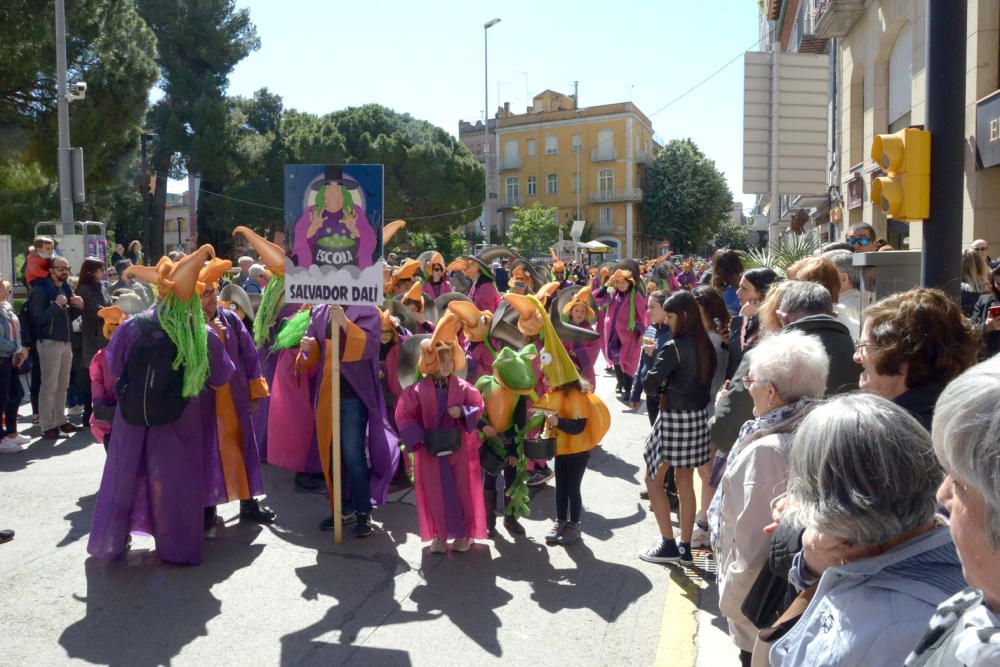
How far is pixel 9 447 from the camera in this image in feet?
26.4

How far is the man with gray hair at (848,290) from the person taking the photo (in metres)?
5.08

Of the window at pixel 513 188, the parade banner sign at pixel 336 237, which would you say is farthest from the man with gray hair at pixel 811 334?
the window at pixel 513 188

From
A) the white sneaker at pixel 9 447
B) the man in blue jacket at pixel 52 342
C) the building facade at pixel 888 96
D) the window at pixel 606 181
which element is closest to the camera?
the white sneaker at pixel 9 447

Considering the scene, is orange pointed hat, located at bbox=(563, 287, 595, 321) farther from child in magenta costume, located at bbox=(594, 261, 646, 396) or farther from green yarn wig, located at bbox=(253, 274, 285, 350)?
child in magenta costume, located at bbox=(594, 261, 646, 396)

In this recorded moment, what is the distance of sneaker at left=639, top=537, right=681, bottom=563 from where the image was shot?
5.32m

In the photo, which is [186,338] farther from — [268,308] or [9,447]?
[9,447]

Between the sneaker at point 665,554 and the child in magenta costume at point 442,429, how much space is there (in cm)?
107

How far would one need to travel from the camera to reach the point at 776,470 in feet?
9.48

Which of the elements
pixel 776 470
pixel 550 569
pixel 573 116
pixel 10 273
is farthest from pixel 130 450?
pixel 573 116

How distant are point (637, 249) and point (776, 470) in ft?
206

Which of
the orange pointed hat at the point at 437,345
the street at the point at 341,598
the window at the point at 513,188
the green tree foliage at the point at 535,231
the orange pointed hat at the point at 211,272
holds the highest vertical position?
the window at the point at 513,188

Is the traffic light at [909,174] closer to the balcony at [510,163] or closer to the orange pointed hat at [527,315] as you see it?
the orange pointed hat at [527,315]

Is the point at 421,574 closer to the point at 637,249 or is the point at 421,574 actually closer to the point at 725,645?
the point at 725,645

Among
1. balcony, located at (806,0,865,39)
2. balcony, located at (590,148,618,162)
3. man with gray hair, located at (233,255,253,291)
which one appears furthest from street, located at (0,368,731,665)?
balcony, located at (590,148,618,162)
